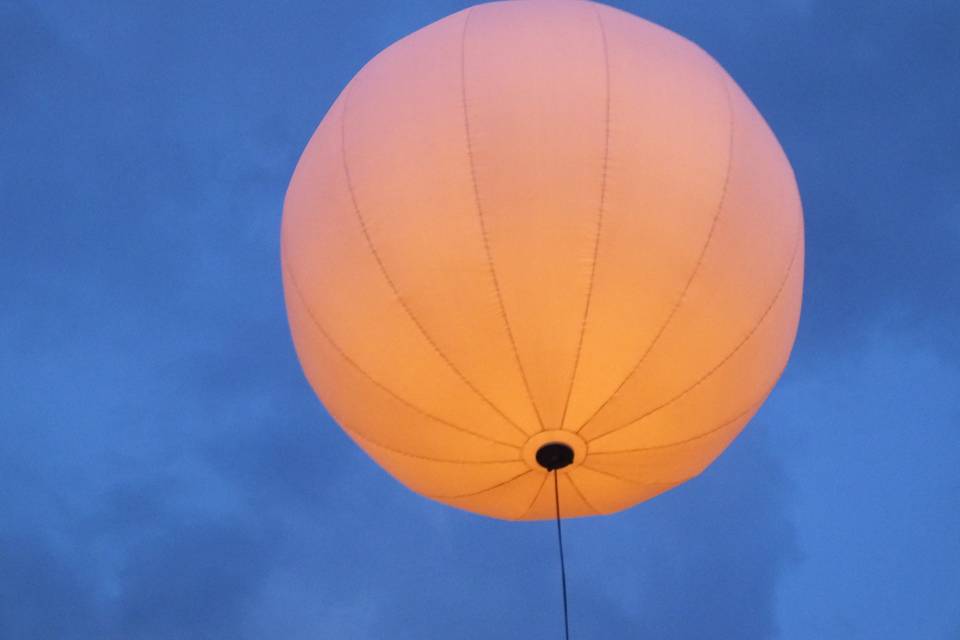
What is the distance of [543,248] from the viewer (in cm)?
568

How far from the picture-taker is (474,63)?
6188 millimetres

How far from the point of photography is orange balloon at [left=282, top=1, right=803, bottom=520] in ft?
18.8

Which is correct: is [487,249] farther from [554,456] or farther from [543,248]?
[554,456]

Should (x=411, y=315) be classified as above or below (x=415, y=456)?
above

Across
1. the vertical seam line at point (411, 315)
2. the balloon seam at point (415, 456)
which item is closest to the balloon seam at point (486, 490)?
the balloon seam at point (415, 456)

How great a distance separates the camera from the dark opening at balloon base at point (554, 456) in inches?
248

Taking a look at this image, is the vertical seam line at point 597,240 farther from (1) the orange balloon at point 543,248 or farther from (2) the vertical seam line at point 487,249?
(2) the vertical seam line at point 487,249

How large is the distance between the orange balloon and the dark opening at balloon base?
13 mm

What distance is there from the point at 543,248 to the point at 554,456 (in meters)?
1.35

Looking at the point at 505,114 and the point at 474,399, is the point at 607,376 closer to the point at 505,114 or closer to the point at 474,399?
the point at 474,399

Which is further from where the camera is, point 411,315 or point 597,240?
point 411,315

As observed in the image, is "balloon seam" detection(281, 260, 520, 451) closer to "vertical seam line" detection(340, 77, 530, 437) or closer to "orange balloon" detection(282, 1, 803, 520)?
"orange balloon" detection(282, 1, 803, 520)

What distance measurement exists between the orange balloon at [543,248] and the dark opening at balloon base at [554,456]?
0.5 inches

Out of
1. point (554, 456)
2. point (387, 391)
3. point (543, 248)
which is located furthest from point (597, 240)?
point (387, 391)
